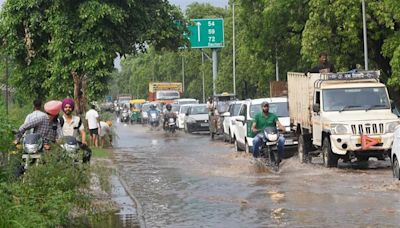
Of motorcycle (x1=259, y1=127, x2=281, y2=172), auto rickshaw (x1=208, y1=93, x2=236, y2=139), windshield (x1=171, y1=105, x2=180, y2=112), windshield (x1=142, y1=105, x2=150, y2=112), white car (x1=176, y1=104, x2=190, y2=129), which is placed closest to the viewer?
motorcycle (x1=259, y1=127, x2=281, y2=172)

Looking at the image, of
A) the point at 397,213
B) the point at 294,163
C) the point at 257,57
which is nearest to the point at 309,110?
the point at 294,163

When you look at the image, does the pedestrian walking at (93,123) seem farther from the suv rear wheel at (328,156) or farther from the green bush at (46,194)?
A: the green bush at (46,194)

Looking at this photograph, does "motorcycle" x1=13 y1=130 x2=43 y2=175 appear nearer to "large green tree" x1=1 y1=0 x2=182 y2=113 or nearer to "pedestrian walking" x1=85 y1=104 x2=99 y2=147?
"large green tree" x1=1 y1=0 x2=182 y2=113

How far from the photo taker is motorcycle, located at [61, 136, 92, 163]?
39.0 ft

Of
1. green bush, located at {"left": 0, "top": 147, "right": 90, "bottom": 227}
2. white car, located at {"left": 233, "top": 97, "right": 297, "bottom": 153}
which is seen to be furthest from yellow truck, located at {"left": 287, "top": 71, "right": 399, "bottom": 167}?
green bush, located at {"left": 0, "top": 147, "right": 90, "bottom": 227}

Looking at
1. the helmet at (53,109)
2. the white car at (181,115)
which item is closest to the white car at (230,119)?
the white car at (181,115)

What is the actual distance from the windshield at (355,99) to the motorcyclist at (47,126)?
7777 millimetres

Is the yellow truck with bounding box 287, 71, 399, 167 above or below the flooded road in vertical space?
above

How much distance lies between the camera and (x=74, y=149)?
12.6 m

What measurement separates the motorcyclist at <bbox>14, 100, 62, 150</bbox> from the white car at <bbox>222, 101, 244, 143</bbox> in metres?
15.8

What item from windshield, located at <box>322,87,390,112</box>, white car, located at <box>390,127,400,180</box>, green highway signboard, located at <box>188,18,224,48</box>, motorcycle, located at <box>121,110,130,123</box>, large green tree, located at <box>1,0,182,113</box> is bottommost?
motorcycle, located at <box>121,110,130,123</box>

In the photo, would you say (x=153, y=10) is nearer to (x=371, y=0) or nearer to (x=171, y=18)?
(x=171, y=18)

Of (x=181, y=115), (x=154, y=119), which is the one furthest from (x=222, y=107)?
(x=154, y=119)

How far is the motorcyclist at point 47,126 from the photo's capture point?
12953mm
